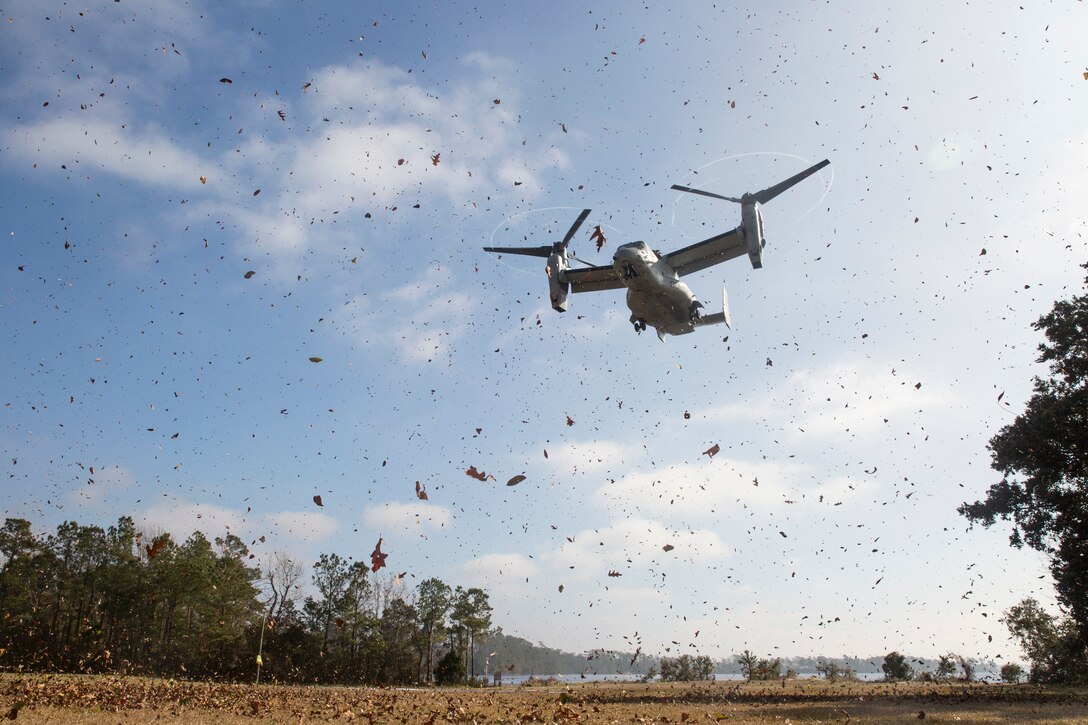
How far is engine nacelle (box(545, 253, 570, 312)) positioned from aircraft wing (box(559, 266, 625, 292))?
26cm

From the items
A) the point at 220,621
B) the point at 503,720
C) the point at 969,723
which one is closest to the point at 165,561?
the point at 220,621

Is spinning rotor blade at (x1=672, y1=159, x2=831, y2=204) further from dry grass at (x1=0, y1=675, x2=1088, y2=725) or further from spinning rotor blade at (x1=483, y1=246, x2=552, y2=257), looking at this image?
dry grass at (x1=0, y1=675, x2=1088, y2=725)

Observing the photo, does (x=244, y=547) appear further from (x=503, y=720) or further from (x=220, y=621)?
(x=503, y=720)

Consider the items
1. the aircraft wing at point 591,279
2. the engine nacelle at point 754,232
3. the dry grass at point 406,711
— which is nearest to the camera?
the dry grass at point 406,711

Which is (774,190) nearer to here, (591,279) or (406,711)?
(591,279)

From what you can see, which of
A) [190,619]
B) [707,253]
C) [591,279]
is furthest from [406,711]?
[190,619]

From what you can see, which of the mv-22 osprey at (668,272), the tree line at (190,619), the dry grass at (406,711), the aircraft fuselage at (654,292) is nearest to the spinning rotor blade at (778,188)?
the mv-22 osprey at (668,272)

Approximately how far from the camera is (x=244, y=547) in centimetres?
7219

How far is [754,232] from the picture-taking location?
28641 mm

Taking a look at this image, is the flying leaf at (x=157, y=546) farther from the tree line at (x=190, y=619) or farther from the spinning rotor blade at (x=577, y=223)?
the spinning rotor blade at (x=577, y=223)

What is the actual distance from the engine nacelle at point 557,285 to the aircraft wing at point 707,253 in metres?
5.27

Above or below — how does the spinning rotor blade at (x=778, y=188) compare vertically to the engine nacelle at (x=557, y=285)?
above

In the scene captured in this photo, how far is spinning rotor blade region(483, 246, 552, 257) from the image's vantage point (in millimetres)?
34531

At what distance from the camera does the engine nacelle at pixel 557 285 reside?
3203cm
